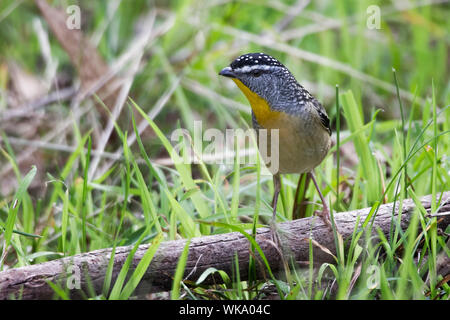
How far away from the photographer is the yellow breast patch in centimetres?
309

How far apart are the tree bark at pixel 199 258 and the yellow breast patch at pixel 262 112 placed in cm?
57

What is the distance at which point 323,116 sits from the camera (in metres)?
3.29

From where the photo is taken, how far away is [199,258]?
8.28 ft

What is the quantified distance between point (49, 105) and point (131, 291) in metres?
3.31

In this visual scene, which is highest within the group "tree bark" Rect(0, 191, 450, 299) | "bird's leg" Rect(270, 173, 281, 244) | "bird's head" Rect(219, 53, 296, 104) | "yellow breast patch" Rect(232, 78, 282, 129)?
"bird's head" Rect(219, 53, 296, 104)

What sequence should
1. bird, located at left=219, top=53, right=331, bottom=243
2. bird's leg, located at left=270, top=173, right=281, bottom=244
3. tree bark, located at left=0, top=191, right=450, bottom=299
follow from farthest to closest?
bird, located at left=219, top=53, right=331, bottom=243 < bird's leg, located at left=270, top=173, right=281, bottom=244 < tree bark, located at left=0, top=191, right=450, bottom=299

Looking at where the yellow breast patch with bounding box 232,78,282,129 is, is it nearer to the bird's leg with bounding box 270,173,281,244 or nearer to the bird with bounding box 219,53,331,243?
the bird with bounding box 219,53,331,243

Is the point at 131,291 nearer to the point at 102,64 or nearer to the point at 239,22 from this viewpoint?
the point at 102,64

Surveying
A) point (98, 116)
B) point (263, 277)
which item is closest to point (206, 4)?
point (98, 116)

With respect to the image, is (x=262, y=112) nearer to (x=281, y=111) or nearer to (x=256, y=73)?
(x=281, y=111)

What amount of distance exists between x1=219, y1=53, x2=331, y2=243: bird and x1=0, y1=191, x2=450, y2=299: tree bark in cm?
36

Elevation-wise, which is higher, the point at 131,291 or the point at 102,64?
the point at 102,64

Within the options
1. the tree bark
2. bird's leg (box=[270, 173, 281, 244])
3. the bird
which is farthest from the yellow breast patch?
the tree bark

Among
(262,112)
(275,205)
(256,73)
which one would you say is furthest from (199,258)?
(256,73)
